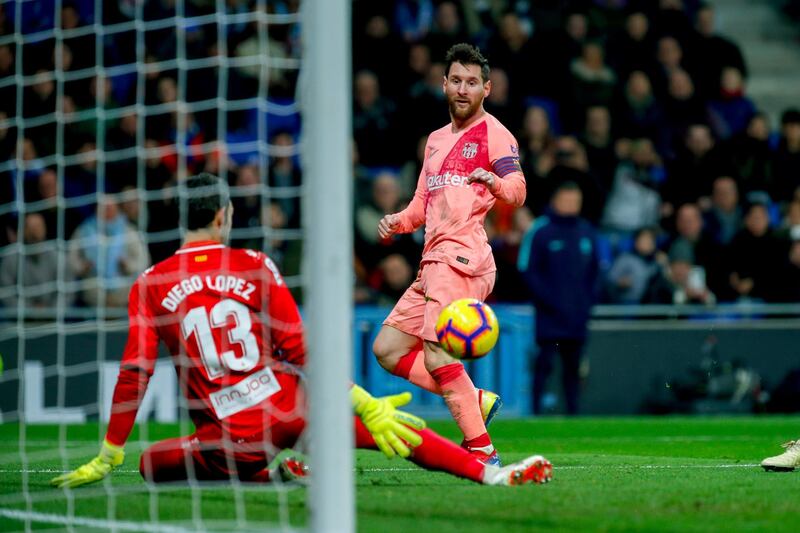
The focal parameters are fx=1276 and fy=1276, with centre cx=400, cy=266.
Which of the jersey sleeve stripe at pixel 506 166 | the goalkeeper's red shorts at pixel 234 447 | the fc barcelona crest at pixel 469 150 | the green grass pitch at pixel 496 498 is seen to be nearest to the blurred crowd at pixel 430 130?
the green grass pitch at pixel 496 498

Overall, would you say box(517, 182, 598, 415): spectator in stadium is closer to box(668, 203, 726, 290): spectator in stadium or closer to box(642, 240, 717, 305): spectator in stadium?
box(642, 240, 717, 305): spectator in stadium

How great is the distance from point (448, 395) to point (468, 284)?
582 mm

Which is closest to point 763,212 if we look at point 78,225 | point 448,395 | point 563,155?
point 563,155

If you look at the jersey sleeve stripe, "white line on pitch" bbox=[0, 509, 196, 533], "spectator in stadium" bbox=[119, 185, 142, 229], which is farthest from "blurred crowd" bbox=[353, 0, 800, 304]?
"white line on pitch" bbox=[0, 509, 196, 533]

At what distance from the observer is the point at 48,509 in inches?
212

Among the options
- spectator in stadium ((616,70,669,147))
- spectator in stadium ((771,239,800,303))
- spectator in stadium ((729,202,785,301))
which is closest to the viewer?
spectator in stadium ((771,239,800,303))

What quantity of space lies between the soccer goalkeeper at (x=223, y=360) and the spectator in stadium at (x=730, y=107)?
10168 mm

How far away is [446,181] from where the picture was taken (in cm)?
654

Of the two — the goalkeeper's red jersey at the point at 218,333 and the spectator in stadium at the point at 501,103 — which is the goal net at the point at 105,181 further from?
the spectator in stadium at the point at 501,103

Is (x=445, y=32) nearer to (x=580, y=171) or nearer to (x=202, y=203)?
(x=580, y=171)

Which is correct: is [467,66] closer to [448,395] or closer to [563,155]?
[448,395]

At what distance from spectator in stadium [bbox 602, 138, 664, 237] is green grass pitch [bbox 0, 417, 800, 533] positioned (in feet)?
19.4

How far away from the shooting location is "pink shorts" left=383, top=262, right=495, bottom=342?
20.9 feet

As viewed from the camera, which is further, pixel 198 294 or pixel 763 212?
pixel 763 212
